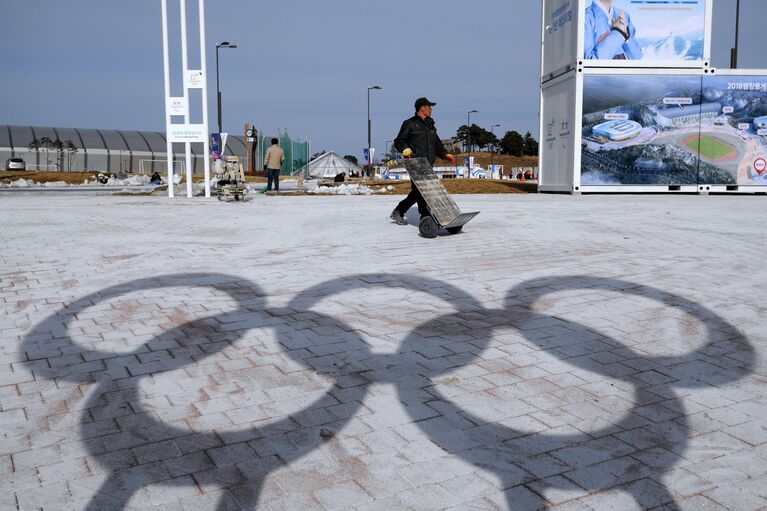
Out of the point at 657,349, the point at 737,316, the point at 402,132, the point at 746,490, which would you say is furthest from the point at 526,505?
the point at 402,132

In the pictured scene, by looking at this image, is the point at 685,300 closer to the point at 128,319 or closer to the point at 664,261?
the point at 664,261

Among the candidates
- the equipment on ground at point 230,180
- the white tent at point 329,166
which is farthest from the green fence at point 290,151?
the equipment on ground at point 230,180

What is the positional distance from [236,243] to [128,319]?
152 inches

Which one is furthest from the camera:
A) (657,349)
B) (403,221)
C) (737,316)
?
(403,221)

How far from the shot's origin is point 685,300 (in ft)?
17.9

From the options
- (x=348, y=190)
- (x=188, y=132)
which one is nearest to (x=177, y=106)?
(x=188, y=132)

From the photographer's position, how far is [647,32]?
1888 centimetres

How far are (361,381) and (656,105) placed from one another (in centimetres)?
1782

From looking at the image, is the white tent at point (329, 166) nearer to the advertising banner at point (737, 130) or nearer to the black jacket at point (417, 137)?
the advertising banner at point (737, 130)

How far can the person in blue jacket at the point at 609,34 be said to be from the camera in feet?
61.5

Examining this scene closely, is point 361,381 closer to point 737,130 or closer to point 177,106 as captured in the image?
point 177,106

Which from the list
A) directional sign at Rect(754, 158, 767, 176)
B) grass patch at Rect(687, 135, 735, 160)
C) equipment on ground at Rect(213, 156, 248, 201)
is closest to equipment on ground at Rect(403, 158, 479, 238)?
equipment on ground at Rect(213, 156, 248, 201)

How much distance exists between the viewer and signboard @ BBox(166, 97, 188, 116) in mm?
17997

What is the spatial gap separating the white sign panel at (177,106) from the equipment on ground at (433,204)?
10712mm
